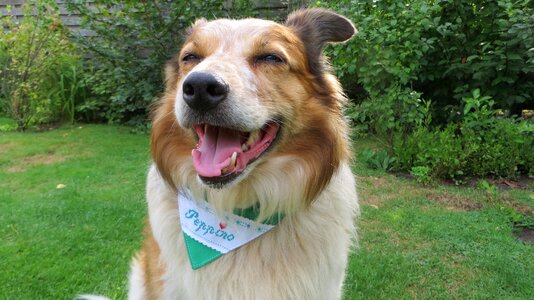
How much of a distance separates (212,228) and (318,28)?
1.36m

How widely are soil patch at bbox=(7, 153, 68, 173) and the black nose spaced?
5356 millimetres

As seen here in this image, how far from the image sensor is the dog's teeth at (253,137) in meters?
2.20

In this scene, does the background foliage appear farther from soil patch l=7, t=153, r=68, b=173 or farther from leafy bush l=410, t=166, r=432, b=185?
soil patch l=7, t=153, r=68, b=173

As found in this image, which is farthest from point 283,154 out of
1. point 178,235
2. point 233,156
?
point 178,235

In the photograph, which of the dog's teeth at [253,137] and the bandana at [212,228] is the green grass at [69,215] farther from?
the dog's teeth at [253,137]

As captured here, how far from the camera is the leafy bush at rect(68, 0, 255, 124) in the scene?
7.40 metres

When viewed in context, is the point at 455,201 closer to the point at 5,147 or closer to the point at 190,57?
the point at 190,57

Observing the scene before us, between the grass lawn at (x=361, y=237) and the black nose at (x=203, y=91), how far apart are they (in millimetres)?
2100

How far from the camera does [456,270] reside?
3598 millimetres

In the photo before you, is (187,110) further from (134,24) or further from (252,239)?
(134,24)

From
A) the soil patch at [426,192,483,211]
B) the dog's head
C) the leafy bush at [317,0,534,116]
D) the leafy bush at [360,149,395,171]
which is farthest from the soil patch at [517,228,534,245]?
the dog's head

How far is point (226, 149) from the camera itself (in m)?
2.14

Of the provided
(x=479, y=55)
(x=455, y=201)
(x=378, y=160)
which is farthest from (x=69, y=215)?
(x=479, y=55)

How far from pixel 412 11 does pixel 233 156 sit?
4.14 meters
